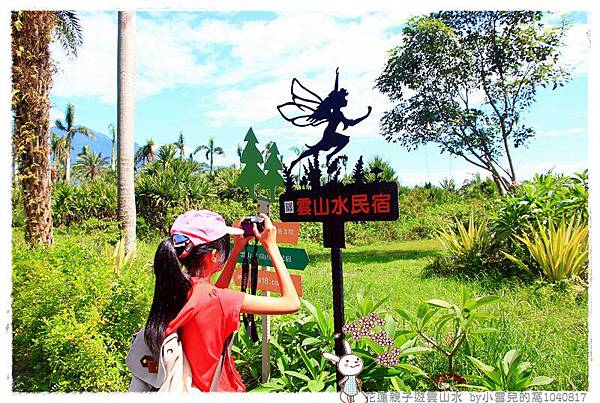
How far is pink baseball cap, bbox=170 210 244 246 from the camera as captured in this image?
6.79 ft

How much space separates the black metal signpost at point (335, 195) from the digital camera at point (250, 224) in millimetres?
345

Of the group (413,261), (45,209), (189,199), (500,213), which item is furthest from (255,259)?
(189,199)

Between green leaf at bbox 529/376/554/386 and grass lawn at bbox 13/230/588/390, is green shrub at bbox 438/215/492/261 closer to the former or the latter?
grass lawn at bbox 13/230/588/390

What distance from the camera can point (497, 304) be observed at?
4.51 meters

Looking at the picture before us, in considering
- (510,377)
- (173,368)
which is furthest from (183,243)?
(510,377)

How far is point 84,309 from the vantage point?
2.82 metres

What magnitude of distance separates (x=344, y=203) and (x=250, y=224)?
1.59 feet

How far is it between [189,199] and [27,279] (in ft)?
17.4

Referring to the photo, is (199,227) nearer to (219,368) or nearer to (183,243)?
(183,243)

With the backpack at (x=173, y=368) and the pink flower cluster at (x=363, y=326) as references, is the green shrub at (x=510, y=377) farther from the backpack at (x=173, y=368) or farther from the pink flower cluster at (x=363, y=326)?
the backpack at (x=173, y=368)

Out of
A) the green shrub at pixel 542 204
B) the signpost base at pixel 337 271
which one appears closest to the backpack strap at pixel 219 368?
the signpost base at pixel 337 271

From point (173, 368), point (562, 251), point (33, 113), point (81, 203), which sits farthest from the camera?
point (81, 203)

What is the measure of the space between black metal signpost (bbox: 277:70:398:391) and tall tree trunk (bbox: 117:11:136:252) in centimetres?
314

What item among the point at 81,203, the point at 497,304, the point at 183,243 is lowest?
the point at 497,304
